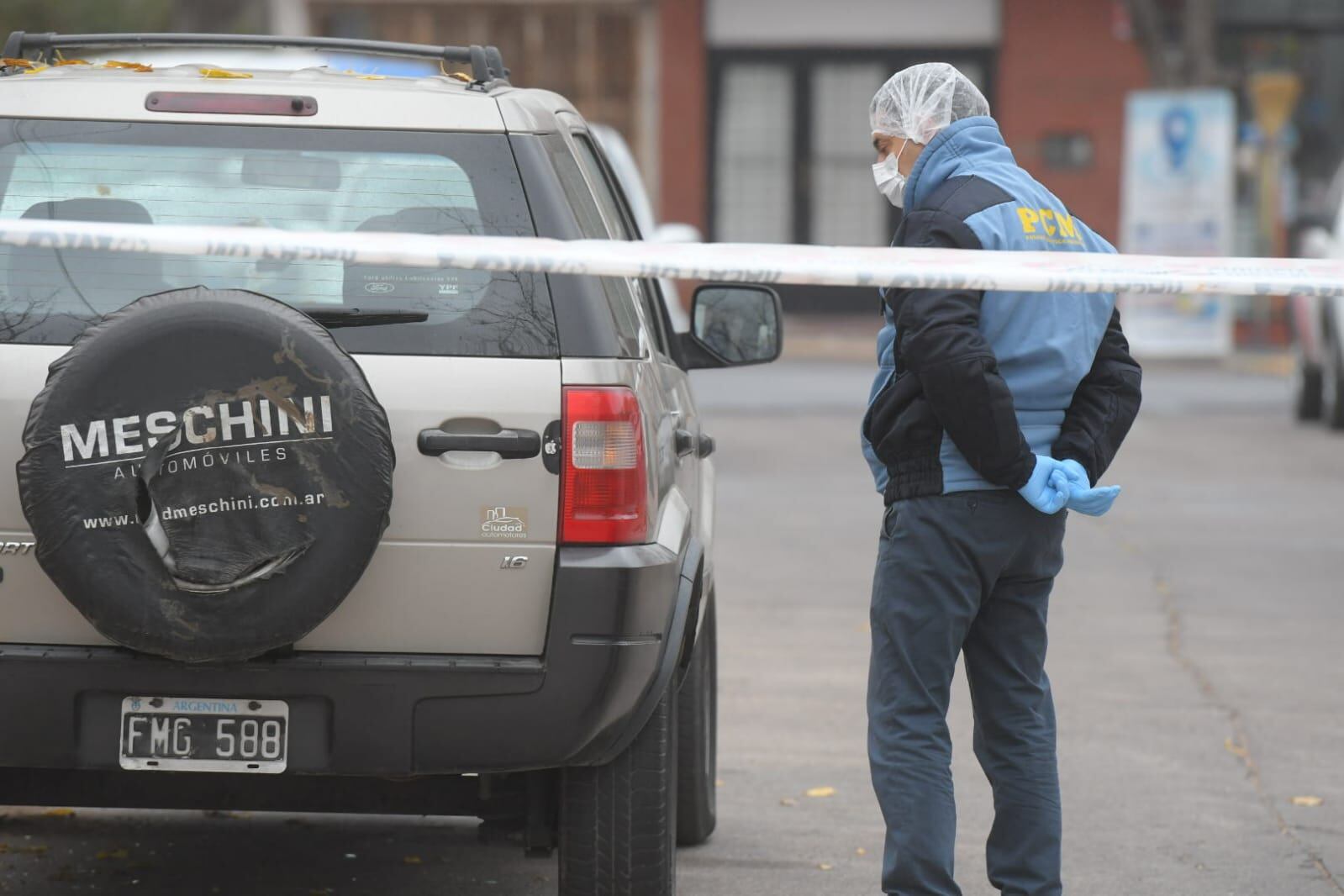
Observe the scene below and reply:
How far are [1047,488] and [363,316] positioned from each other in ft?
4.42

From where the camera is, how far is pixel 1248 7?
24984 millimetres

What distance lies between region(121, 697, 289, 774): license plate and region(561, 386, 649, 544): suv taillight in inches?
25.3

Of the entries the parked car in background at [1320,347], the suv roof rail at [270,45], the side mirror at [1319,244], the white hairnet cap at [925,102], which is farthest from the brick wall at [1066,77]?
the white hairnet cap at [925,102]

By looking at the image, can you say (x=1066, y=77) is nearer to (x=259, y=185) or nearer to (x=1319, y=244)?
(x=1319, y=244)

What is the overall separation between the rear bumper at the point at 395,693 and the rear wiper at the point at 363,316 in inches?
20.1

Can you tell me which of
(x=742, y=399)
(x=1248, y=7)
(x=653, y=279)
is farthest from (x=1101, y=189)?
(x=653, y=279)

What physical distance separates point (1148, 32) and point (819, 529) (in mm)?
13114

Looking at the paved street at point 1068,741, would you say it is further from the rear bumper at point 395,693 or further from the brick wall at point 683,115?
the brick wall at point 683,115

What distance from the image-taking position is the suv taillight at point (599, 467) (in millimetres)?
4023

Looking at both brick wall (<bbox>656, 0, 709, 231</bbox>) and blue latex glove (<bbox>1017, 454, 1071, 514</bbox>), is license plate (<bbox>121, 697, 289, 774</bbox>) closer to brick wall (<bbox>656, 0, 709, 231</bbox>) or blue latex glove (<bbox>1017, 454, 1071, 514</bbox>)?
blue latex glove (<bbox>1017, 454, 1071, 514</bbox>)

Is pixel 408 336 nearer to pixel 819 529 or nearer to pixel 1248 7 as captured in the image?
pixel 819 529

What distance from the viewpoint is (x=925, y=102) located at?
4.38 metres

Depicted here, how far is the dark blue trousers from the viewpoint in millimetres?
4285

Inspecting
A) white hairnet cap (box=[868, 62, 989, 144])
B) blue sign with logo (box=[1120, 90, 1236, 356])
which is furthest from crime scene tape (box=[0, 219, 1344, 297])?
blue sign with logo (box=[1120, 90, 1236, 356])
